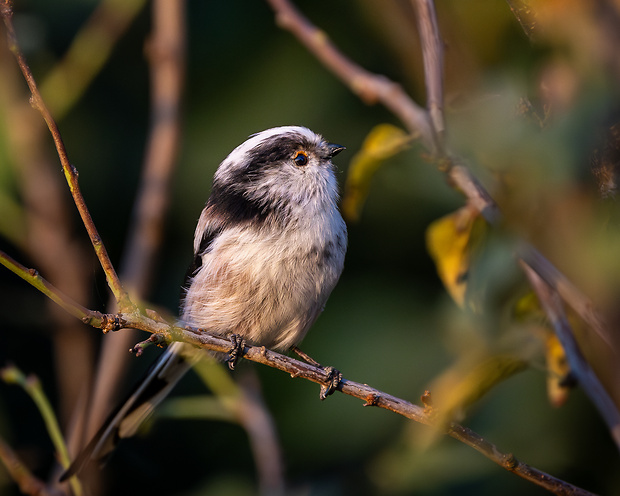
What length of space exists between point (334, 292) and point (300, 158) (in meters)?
1.06

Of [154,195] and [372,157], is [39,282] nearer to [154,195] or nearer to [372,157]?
[372,157]

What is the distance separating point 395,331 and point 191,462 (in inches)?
50.8

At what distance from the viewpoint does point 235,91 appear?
3.91 m

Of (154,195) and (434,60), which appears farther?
(154,195)

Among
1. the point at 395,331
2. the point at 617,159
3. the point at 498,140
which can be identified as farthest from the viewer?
the point at 395,331

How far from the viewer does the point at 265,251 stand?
2402 mm

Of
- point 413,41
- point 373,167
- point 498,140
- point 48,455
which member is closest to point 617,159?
point 498,140

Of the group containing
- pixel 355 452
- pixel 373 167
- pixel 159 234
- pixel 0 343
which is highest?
pixel 373 167

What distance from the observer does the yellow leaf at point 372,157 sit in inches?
70.8

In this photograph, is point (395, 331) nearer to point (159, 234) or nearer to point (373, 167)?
point (159, 234)

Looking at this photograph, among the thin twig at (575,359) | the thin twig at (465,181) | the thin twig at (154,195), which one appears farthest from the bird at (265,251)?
the thin twig at (575,359)

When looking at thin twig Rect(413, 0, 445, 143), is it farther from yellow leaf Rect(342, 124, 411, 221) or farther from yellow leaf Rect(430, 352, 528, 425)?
yellow leaf Rect(430, 352, 528, 425)

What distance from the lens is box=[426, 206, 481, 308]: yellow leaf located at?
6.40 ft


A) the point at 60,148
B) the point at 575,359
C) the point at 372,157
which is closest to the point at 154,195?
the point at 372,157
